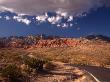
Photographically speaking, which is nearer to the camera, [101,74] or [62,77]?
[62,77]

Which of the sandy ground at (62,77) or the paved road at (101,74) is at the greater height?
the sandy ground at (62,77)

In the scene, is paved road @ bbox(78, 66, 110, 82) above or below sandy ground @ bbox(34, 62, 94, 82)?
below

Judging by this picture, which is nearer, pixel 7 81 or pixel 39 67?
pixel 7 81

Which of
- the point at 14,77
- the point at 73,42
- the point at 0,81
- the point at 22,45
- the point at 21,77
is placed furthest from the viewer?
the point at 22,45

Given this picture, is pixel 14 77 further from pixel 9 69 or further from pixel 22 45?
pixel 22 45

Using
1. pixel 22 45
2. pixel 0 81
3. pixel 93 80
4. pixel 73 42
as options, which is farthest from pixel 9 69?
pixel 22 45

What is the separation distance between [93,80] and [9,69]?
21.0 feet

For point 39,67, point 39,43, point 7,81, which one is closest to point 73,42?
point 39,43

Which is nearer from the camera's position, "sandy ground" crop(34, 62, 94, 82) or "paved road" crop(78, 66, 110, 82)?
"sandy ground" crop(34, 62, 94, 82)

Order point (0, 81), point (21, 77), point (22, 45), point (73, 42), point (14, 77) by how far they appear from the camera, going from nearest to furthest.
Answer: point (0, 81) < point (14, 77) < point (21, 77) < point (73, 42) < point (22, 45)

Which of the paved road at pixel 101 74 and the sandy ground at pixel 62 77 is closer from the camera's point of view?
the sandy ground at pixel 62 77

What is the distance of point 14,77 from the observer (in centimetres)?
1917

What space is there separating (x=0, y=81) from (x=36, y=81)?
3230 millimetres

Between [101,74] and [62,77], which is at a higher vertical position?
[62,77]
